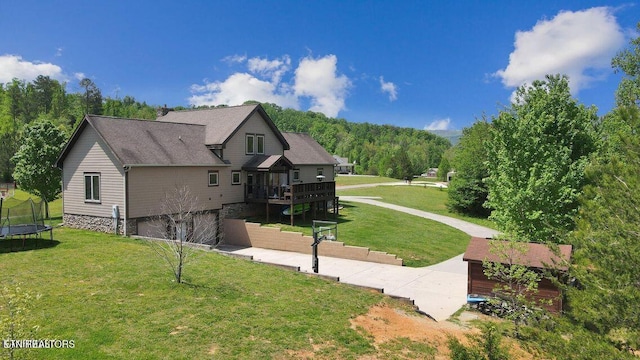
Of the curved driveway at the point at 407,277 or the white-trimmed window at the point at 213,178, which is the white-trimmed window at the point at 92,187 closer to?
the white-trimmed window at the point at 213,178

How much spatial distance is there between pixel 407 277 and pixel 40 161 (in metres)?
25.5

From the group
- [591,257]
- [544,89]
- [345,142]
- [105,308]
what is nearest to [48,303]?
[105,308]

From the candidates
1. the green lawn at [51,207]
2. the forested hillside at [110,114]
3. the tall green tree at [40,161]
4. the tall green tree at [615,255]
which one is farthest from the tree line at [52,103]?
the tall green tree at [615,255]

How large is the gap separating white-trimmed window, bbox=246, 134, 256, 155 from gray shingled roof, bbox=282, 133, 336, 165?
19.1 ft

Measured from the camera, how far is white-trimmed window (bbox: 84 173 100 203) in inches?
906

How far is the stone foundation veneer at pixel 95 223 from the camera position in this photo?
22.0 m

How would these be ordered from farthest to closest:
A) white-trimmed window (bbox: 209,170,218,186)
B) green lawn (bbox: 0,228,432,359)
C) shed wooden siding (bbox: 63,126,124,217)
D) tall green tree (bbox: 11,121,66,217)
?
tall green tree (bbox: 11,121,66,217), white-trimmed window (bbox: 209,170,218,186), shed wooden siding (bbox: 63,126,124,217), green lawn (bbox: 0,228,432,359)

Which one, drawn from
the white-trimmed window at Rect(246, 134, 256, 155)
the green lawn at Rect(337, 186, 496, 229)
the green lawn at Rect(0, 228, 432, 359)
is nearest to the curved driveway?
the green lawn at Rect(0, 228, 432, 359)

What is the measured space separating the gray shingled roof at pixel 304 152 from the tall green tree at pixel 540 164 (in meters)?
18.2

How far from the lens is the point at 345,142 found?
13625 cm

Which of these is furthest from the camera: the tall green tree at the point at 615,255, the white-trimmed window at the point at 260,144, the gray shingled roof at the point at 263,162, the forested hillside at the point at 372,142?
the forested hillside at the point at 372,142

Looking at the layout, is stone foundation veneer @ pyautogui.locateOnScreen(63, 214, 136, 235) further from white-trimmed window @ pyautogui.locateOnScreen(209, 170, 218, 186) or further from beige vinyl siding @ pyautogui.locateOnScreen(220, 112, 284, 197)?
beige vinyl siding @ pyautogui.locateOnScreen(220, 112, 284, 197)

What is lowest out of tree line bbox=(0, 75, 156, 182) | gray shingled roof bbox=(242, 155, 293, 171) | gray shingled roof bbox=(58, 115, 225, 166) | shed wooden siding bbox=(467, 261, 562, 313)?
shed wooden siding bbox=(467, 261, 562, 313)

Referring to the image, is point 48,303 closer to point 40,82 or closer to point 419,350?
point 419,350
